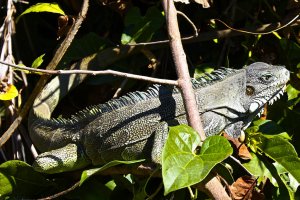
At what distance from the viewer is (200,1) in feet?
10.0

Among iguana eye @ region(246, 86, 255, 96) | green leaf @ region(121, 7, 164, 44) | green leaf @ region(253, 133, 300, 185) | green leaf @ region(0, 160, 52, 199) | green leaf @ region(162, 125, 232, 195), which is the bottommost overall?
green leaf @ region(0, 160, 52, 199)

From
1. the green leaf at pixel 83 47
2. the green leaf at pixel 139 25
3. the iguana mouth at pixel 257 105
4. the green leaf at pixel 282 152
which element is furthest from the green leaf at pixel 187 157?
the green leaf at pixel 83 47

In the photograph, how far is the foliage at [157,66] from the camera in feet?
9.05

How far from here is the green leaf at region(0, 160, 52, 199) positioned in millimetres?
2791

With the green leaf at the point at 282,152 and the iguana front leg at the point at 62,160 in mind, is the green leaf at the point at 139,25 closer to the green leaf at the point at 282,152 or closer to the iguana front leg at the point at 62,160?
the iguana front leg at the point at 62,160

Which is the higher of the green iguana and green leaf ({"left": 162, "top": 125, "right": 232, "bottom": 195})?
green leaf ({"left": 162, "top": 125, "right": 232, "bottom": 195})

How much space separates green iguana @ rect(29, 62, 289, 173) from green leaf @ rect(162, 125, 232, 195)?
1.74 ft

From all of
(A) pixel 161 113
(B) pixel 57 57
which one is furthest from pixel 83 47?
(A) pixel 161 113

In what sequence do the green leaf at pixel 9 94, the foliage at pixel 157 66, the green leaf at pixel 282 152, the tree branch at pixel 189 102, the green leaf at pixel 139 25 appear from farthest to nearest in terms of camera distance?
the green leaf at pixel 139 25
the green leaf at pixel 9 94
the foliage at pixel 157 66
the green leaf at pixel 282 152
the tree branch at pixel 189 102

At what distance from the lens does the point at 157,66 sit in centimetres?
340

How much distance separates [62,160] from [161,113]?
558 mm

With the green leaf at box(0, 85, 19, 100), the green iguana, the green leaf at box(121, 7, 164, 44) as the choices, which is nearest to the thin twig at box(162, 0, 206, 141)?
the green iguana

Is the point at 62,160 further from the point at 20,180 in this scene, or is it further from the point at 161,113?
the point at 161,113

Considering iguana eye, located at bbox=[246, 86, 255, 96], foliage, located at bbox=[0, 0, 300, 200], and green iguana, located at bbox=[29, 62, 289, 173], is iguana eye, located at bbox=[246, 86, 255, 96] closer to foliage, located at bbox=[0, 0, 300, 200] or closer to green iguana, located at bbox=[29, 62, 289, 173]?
green iguana, located at bbox=[29, 62, 289, 173]
